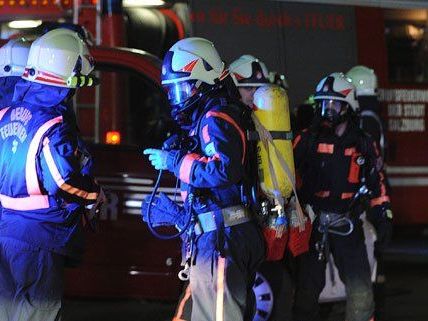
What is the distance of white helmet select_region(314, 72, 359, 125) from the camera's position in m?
5.76

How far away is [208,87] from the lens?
14.3 feet

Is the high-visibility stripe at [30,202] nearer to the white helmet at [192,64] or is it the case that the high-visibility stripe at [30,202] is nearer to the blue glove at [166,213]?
the blue glove at [166,213]

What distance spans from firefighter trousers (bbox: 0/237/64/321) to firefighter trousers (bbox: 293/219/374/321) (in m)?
1.94

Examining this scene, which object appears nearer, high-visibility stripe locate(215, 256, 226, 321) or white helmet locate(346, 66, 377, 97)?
high-visibility stripe locate(215, 256, 226, 321)

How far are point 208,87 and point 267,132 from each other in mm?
407

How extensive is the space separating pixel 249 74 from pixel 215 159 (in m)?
1.47

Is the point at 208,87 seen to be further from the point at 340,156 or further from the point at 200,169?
the point at 340,156

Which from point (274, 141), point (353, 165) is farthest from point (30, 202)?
point (353, 165)

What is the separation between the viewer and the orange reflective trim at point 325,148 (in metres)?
5.68

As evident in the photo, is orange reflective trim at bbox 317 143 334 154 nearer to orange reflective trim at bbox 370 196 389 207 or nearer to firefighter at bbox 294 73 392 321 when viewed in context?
firefighter at bbox 294 73 392 321

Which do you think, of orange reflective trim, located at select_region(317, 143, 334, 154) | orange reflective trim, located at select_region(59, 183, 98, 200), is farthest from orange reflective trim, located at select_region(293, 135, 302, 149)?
orange reflective trim, located at select_region(59, 183, 98, 200)

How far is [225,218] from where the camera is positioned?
167 inches

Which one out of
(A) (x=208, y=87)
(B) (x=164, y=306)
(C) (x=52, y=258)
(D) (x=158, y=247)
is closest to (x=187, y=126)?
(A) (x=208, y=87)

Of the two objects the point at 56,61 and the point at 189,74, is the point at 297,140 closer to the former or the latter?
the point at 189,74
